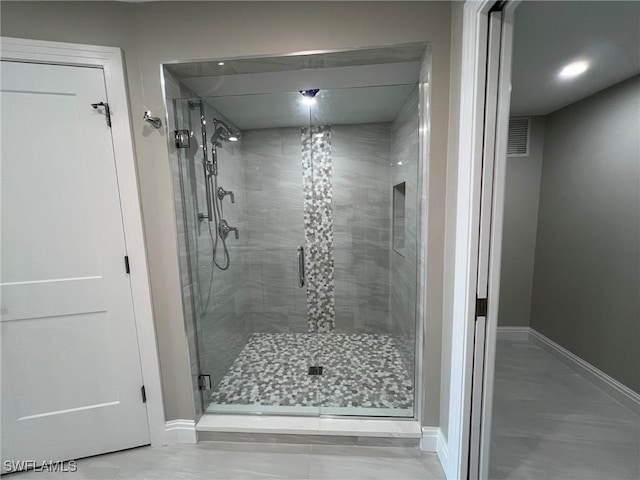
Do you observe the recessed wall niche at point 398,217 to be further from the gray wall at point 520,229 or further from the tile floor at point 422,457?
the tile floor at point 422,457

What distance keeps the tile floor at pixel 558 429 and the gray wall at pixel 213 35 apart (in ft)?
2.13

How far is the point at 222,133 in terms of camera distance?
7.36 ft

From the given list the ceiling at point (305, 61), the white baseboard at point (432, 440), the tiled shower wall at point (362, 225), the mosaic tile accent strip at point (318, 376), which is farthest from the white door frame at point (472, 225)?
the tiled shower wall at point (362, 225)

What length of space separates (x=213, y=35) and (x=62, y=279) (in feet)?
5.09

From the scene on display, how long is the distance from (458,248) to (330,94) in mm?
1549

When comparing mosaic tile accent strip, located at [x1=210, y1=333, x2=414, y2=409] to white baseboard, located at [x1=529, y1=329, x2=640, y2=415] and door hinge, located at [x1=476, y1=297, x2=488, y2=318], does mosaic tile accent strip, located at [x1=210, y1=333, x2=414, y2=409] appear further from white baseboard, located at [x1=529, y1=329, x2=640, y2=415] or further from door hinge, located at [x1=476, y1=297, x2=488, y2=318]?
white baseboard, located at [x1=529, y1=329, x2=640, y2=415]

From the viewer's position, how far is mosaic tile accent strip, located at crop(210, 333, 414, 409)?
1.81 meters

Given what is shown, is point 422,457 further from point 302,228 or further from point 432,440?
point 302,228

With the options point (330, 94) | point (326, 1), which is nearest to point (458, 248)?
point (326, 1)

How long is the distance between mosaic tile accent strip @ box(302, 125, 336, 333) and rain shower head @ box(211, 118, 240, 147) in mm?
696

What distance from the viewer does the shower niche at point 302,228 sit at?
158 cm

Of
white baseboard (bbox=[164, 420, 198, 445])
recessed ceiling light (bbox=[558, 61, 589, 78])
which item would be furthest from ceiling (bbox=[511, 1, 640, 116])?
white baseboard (bbox=[164, 420, 198, 445])

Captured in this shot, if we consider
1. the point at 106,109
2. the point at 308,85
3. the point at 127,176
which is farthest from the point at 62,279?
the point at 308,85

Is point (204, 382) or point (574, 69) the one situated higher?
point (574, 69)
